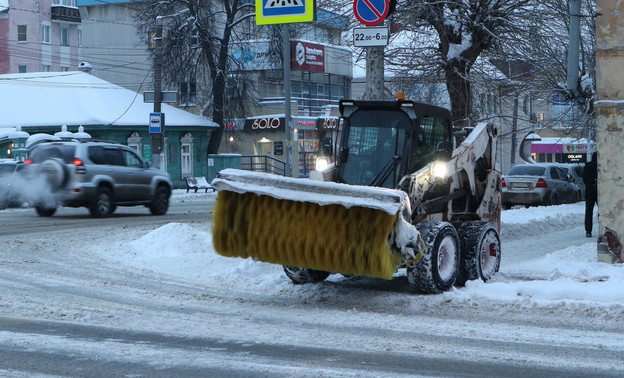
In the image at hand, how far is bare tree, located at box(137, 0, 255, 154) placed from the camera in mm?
44688

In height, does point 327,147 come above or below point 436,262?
above

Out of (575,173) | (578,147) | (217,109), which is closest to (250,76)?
(217,109)

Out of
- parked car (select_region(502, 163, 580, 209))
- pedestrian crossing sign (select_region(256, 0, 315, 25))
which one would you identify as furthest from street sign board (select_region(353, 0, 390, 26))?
parked car (select_region(502, 163, 580, 209))

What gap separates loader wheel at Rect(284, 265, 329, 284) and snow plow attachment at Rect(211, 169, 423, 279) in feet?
3.57

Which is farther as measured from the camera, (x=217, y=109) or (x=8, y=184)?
(x=217, y=109)

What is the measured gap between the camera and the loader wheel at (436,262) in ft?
30.6

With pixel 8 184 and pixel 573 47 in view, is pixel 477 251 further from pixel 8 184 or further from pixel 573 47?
pixel 8 184

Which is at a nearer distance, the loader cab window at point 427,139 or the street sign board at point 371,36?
the loader cab window at point 427,139

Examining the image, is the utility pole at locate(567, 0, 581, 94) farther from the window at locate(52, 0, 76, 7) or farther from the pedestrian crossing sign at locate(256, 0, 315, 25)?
the window at locate(52, 0, 76, 7)

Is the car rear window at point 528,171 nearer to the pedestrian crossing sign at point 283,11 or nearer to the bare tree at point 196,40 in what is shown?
the pedestrian crossing sign at point 283,11

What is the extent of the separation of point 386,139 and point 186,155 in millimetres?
37676

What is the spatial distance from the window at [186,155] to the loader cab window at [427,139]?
121 ft

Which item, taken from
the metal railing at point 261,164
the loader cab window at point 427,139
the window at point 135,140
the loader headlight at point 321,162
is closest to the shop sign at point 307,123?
the metal railing at point 261,164

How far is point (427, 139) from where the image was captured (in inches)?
411
